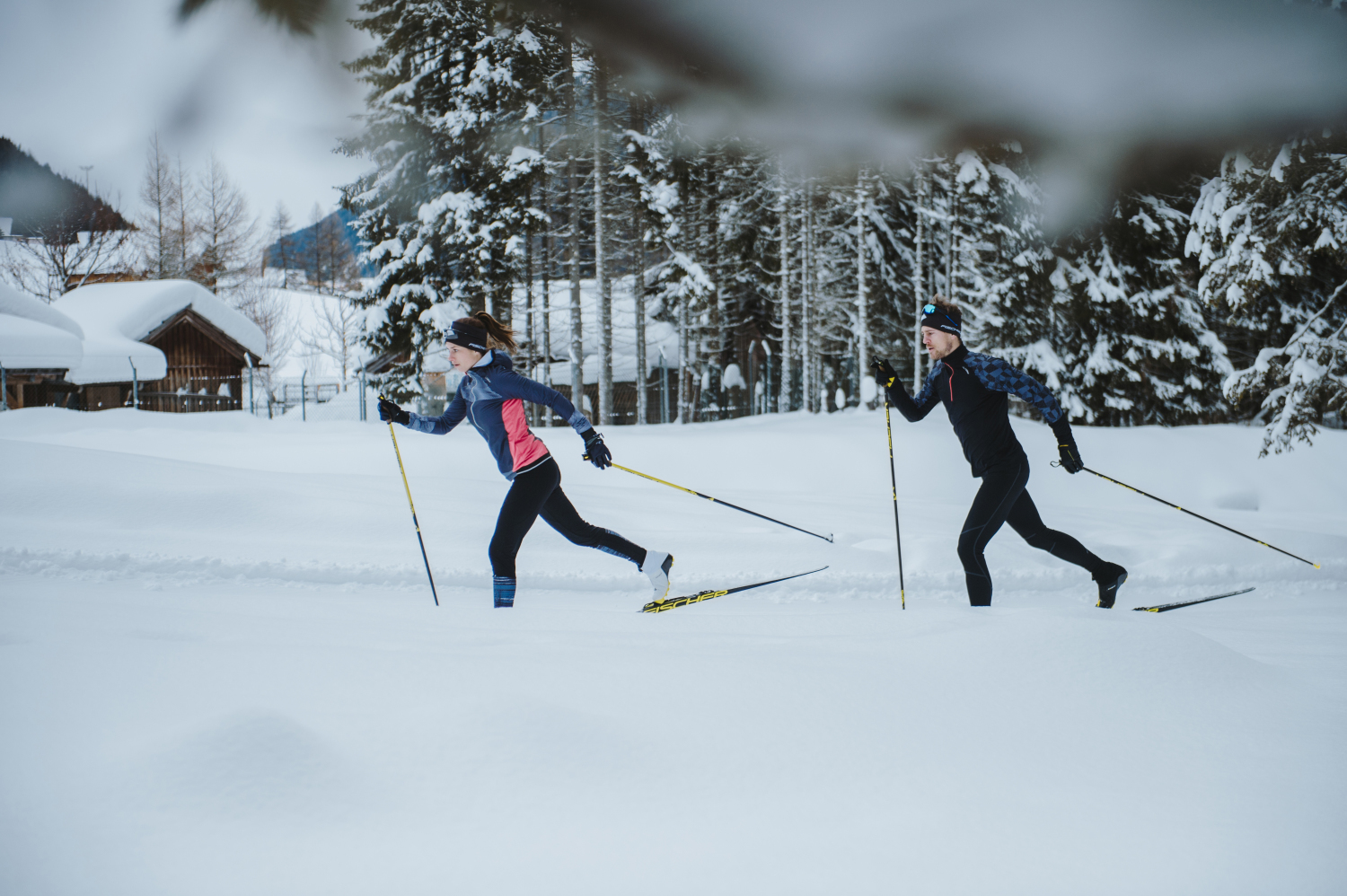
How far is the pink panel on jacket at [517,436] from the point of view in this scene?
14.0 ft

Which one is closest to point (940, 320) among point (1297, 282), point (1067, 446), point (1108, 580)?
point (1067, 446)

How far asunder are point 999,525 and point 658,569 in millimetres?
1816

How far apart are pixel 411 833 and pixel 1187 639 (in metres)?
2.64

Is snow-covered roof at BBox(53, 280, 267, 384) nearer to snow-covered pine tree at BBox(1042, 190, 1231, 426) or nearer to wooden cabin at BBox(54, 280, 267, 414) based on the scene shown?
wooden cabin at BBox(54, 280, 267, 414)

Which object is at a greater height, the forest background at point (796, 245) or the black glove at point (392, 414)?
the forest background at point (796, 245)

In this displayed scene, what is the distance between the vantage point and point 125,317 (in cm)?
1983

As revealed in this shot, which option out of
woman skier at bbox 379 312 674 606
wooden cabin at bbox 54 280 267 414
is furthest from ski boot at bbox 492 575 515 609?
wooden cabin at bbox 54 280 267 414

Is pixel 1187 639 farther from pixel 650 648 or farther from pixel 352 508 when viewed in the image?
pixel 352 508

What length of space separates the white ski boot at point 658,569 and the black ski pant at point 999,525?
1575 mm

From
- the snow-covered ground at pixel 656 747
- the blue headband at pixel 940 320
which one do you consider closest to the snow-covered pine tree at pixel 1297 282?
the blue headband at pixel 940 320

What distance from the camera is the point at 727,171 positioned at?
1584mm

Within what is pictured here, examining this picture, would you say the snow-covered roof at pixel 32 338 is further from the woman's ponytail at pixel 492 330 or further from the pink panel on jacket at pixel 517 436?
the pink panel on jacket at pixel 517 436

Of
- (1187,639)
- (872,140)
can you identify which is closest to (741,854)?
(872,140)

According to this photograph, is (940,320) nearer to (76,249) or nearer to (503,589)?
(503,589)
